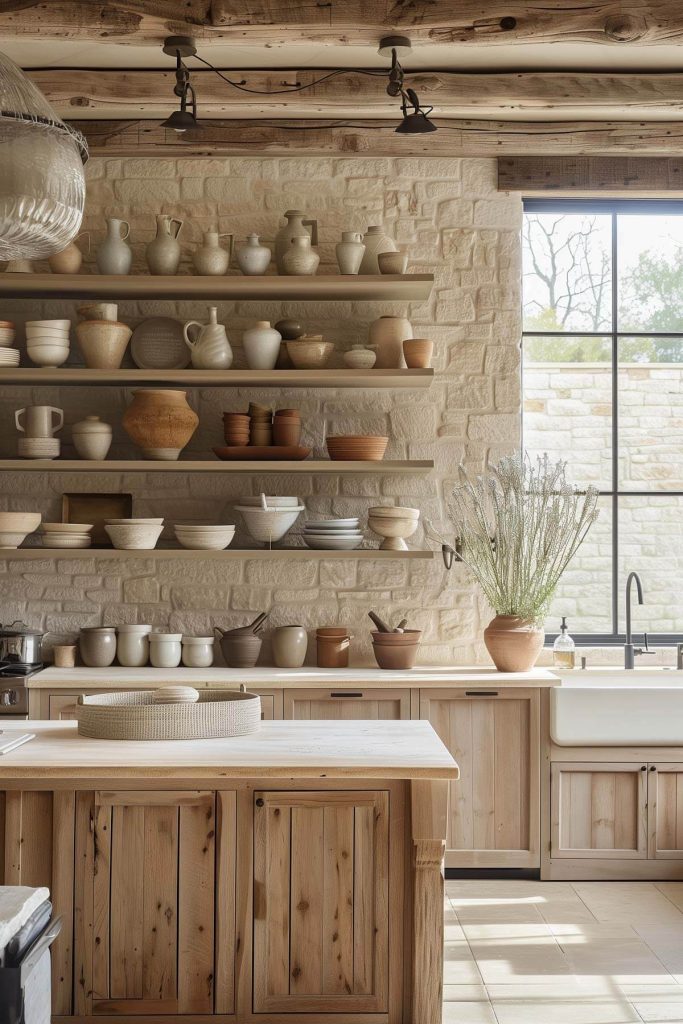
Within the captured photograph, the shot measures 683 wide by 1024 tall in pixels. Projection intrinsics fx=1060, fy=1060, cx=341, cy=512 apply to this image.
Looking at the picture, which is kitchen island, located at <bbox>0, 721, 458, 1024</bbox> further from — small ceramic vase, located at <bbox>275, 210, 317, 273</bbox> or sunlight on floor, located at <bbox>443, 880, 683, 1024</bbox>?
small ceramic vase, located at <bbox>275, 210, 317, 273</bbox>

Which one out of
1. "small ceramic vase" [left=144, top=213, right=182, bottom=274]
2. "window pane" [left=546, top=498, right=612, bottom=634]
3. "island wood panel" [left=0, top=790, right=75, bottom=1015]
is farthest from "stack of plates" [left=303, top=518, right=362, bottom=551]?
"island wood panel" [left=0, top=790, right=75, bottom=1015]

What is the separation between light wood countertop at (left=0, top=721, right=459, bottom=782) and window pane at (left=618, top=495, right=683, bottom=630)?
251 centimetres

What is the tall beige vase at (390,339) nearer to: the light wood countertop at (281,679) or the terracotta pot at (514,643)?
the terracotta pot at (514,643)

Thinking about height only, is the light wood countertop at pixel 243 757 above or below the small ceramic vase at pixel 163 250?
below

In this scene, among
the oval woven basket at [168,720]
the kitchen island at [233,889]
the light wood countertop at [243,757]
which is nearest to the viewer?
the light wood countertop at [243,757]

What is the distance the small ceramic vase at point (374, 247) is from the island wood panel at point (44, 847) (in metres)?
2.91

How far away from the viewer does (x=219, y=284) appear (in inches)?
187

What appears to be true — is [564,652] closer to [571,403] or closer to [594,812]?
[594,812]

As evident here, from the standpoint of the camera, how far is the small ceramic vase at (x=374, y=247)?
16.0ft

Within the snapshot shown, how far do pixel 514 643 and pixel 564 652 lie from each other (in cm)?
39

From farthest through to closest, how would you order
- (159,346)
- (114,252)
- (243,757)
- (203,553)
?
(159,346), (114,252), (203,553), (243,757)

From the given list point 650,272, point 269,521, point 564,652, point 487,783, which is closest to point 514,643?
point 564,652

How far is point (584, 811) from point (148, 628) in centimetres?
208

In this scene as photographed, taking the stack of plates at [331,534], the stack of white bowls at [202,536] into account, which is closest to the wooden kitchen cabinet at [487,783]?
the stack of plates at [331,534]
